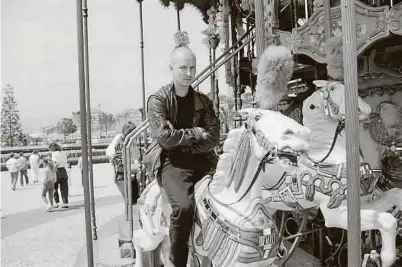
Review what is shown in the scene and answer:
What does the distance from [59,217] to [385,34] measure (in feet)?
25.0

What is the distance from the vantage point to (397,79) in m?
5.42

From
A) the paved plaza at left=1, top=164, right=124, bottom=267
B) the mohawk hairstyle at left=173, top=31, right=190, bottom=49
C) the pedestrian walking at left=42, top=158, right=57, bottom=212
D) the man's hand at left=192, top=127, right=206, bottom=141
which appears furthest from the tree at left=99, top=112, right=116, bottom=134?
the man's hand at left=192, top=127, right=206, bottom=141

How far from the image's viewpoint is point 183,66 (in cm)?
321

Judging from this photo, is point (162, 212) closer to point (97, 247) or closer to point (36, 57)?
point (97, 247)

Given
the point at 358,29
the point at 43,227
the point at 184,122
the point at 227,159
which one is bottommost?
the point at 43,227

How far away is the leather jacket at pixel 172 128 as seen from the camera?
3.04 metres

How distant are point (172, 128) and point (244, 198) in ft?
2.09

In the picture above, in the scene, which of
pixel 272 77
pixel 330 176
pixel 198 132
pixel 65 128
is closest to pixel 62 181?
pixel 330 176

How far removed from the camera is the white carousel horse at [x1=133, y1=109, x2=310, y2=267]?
2580 mm

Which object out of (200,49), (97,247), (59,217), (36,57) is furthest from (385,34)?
(200,49)

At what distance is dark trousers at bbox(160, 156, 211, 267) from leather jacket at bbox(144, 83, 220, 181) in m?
0.08

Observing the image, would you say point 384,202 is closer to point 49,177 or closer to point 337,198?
point 337,198

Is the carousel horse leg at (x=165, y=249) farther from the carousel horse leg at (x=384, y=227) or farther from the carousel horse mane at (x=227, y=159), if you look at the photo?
the carousel horse leg at (x=384, y=227)

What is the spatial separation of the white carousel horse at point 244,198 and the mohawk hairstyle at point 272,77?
0.35 meters
